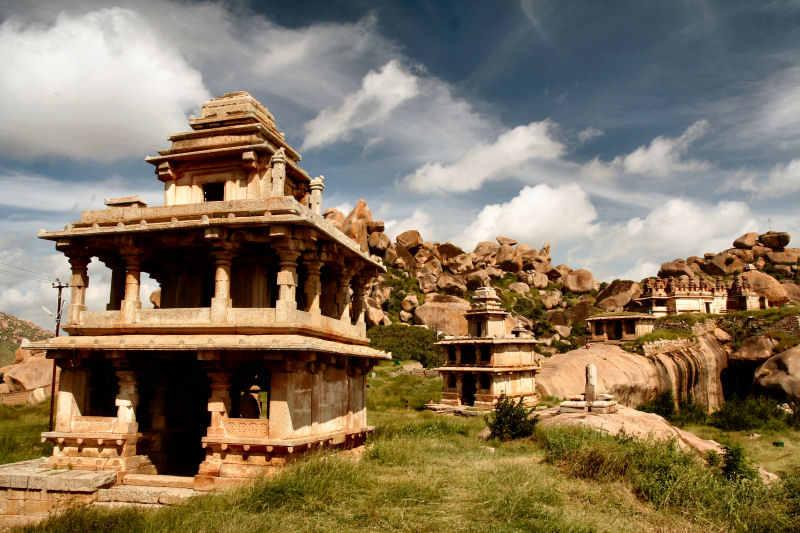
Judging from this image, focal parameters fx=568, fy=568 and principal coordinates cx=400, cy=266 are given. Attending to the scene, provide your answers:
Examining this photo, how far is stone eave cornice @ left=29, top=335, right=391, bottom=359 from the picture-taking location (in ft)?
33.2

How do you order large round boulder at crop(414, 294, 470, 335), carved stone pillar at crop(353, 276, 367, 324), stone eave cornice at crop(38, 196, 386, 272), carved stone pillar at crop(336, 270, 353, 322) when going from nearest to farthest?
1. stone eave cornice at crop(38, 196, 386, 272)
2. carved stone pillar at crop(336, 270, 353, 322)
3. carved stone pillar at crop(353, 276, 367, 324)
4. large round boulder at crop(414, 294, 470, 335)

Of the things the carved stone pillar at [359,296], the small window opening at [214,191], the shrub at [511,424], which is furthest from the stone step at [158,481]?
the shrub at [511,424]

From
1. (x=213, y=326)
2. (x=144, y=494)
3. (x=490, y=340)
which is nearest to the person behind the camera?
(x=144, y=494)

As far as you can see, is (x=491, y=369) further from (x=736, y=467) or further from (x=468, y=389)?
(x=736, y=467)

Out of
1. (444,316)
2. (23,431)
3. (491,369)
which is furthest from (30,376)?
(444,316)

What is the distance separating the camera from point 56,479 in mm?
10164

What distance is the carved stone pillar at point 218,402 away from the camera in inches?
415

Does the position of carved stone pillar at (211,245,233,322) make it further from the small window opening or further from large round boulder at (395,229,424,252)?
large round boulder at (395,229,424,252)

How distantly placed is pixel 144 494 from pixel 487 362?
21248mm

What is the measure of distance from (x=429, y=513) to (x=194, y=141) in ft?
32.6

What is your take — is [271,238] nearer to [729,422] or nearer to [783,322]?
[729,422]

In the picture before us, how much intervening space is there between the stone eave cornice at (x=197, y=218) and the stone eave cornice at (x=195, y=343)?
84.5 inches

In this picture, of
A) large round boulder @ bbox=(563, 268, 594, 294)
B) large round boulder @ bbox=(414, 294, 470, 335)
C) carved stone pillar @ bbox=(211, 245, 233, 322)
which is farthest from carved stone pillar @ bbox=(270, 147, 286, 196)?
large round boulder @ bbox=(563, 268, 594, 294)

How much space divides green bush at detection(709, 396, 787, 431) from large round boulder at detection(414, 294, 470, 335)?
24.8 m
